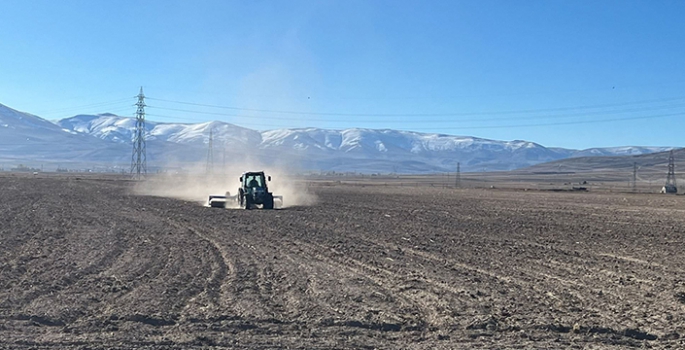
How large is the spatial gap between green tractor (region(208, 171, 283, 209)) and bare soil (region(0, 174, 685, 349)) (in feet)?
38.9

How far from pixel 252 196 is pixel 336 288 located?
23.5 metres

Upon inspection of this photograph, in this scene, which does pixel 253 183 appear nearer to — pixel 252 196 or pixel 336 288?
pixel 252 196

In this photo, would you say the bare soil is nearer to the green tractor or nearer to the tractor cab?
the green tractor

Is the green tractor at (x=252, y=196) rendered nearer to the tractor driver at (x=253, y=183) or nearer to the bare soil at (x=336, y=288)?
the tractor driver at (x=253, y=183)

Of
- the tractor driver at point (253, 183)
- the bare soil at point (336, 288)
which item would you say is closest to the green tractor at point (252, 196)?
the tractor driver at point (253, 183)

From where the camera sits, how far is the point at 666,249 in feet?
58.7

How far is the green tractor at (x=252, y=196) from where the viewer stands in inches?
1359

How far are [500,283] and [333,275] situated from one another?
3087 mm

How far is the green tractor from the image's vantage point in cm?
3453

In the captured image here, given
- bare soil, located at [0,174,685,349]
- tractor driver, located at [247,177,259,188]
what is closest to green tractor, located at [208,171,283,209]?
tractor driver, located at [247,177,259,188]

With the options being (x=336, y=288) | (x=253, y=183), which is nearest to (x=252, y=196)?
(x=253, y=183)

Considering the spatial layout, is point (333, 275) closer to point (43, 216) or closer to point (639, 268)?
point (639, 268)

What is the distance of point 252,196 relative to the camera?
34719 millimetres

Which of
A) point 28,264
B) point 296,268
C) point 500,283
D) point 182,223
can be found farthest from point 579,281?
point 182,223
